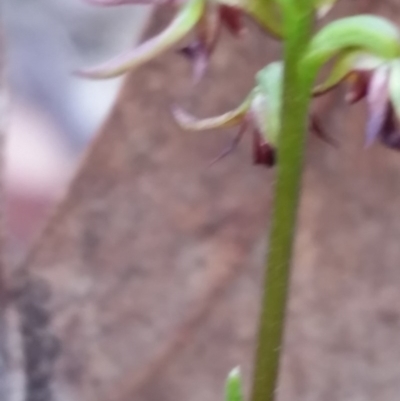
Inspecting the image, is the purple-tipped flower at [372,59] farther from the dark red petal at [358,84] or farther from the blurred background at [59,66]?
the blurred background at [59,66]

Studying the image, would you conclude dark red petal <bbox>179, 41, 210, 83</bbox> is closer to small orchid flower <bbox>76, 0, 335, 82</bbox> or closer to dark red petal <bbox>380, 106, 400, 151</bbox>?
small orchid flower <bbox>76, 0, 335, 82</bbox>

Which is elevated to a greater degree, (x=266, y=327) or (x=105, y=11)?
(x=105, y=11)

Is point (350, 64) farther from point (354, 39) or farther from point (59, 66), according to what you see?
point (59, 66)

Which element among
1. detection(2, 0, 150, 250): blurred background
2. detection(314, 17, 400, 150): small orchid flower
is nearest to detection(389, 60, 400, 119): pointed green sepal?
detection(314, 17, 400, 150): small orchid flower

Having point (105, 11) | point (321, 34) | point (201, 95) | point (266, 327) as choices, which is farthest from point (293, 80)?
point (105, 11)

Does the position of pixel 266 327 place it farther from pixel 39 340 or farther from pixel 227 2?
pixel 39 340

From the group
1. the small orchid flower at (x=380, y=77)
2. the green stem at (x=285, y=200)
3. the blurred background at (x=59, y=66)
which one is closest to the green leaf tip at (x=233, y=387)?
the green stem at (x=285, y=200)
